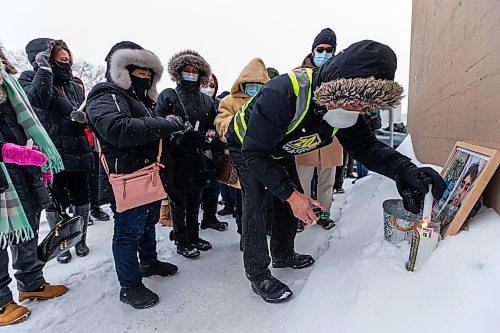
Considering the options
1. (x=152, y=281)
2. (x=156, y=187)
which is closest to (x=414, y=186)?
(x=156, y=187)

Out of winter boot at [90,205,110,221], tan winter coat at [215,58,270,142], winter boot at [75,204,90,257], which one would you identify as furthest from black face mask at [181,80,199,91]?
winter boot at [90,205,110,221]

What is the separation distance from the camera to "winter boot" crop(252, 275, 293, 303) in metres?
2.10

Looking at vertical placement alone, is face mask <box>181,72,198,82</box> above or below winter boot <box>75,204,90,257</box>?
above

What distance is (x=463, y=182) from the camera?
163 centimetres

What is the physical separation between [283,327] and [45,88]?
269 centimetres

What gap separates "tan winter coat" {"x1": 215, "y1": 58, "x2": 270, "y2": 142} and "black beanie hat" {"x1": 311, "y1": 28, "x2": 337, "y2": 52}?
86 cm

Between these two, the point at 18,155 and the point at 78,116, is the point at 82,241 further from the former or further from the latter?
the point at 18,155

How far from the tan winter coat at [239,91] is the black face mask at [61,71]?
152 cm

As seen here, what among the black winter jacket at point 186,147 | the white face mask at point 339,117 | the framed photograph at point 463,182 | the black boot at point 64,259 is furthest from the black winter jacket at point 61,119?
the framed photograph at point 463,182

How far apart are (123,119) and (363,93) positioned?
1.38 meters

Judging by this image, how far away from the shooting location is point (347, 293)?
67.6 inches

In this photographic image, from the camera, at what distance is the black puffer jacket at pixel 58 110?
2.78 m

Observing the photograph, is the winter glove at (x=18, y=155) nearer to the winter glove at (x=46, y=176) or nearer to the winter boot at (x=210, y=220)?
the winter glove at (x=46, y=176)

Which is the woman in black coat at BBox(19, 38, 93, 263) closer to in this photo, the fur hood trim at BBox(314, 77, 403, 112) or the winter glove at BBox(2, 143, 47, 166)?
the winter glove at BBox(2, 143, 47, 166)
